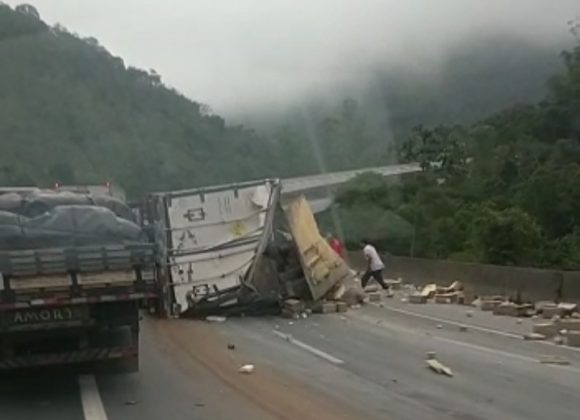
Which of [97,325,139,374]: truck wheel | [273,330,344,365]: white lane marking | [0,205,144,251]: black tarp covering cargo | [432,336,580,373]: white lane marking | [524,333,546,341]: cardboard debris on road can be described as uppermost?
[0,205,144,251]: black tarp covering cargo

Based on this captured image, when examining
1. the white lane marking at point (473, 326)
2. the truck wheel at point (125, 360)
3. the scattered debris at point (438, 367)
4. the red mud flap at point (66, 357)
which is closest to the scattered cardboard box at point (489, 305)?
the white lane marking at point (473, 326)

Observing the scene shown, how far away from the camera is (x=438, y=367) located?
1178 centimetres

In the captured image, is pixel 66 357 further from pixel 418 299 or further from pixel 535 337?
pixel 418 299

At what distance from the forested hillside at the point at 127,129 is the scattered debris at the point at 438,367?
35859 millimetres

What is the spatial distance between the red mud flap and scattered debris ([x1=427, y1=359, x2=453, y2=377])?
11.8ft

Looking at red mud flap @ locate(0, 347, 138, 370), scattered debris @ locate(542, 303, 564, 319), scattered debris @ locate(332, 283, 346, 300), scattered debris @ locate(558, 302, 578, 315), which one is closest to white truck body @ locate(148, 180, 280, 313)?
scattered debris @ locate(332, 283, 346, 300)

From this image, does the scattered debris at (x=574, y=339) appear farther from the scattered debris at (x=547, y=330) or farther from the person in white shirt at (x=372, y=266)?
the person in white shirt at (x=372, y=266)

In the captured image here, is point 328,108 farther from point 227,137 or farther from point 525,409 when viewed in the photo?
point 525,409

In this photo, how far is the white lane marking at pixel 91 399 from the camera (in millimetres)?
8977

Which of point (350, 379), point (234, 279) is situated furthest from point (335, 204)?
point (350, 379)

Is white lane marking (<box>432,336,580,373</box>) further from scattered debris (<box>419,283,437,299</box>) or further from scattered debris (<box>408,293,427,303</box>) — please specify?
scattered debris (<box>419,283,437,299</box>)

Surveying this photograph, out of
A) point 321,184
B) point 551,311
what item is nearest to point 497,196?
point 321,184

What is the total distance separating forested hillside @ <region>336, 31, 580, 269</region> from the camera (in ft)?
104

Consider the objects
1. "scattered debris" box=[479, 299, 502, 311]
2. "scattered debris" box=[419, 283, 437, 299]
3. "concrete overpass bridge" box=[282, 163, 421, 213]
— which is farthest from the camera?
"concrete overpass bridge" box=[282, 163, 421, 213]
